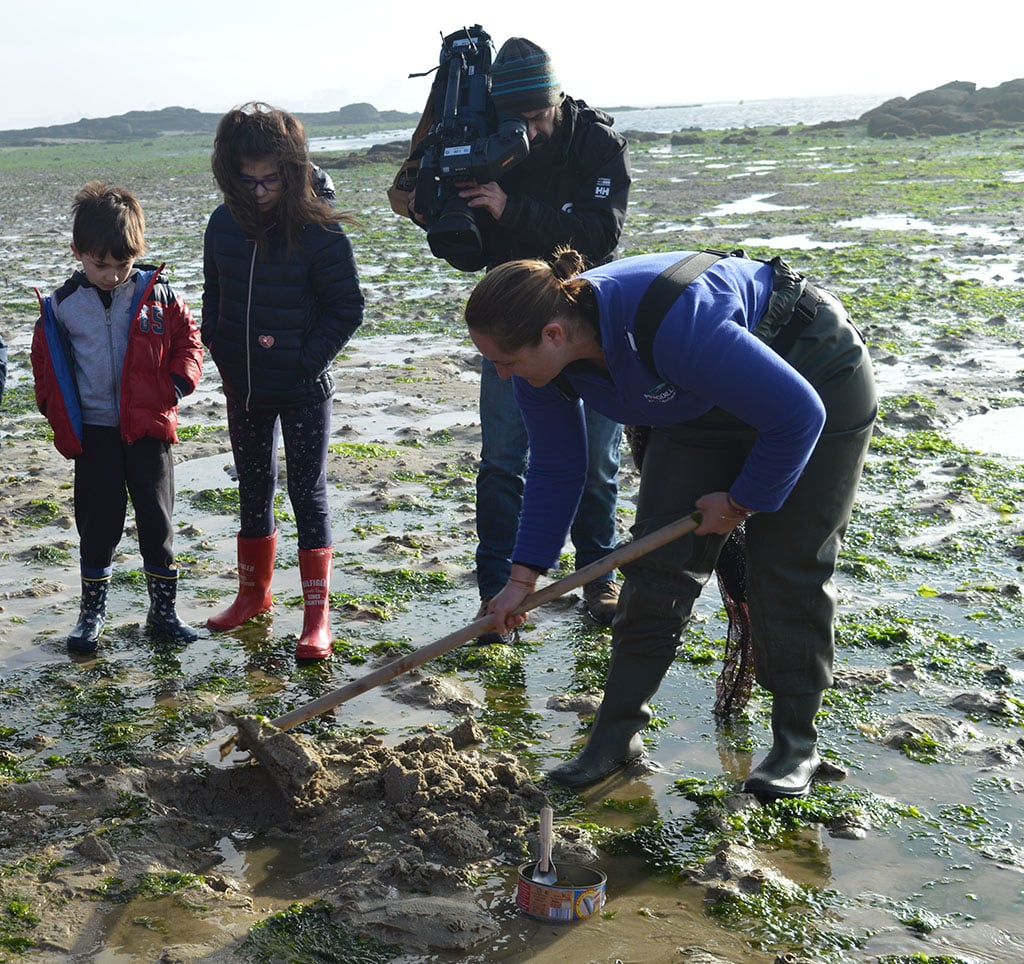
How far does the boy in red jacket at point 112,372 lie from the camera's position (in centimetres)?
441

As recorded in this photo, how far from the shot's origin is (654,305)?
2996 mm

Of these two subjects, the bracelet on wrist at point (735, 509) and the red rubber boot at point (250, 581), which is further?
the red rubber boot at point (250, 581)

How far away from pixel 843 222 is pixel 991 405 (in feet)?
35.4

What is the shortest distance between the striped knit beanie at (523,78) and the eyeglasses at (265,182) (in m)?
0.87

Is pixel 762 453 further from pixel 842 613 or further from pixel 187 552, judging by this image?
pixel 187 552

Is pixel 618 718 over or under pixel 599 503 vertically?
under

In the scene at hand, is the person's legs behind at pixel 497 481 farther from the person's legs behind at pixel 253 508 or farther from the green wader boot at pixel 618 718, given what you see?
the green wader boot at pixel 618 718

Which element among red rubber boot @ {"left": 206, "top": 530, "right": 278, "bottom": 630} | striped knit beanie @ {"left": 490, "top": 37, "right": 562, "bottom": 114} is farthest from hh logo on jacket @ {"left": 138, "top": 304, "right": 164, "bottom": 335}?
striped knit beanie @ {"left": 490, "top": 37, "right": 562, "bottom": 114}

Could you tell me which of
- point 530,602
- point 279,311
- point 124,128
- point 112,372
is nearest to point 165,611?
point 112,372

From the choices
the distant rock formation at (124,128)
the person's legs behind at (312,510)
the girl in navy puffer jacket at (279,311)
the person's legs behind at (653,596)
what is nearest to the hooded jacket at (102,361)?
the girl in navy puffer jacket at (279,311)

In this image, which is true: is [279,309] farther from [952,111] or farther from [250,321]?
[952,111]

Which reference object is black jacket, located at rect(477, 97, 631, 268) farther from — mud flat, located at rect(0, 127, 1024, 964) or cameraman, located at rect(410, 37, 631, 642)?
mud flat, located at rect(0, 127, 1024, 964)

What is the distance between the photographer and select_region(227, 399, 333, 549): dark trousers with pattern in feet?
14.9

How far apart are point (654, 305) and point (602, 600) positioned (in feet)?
7.08
